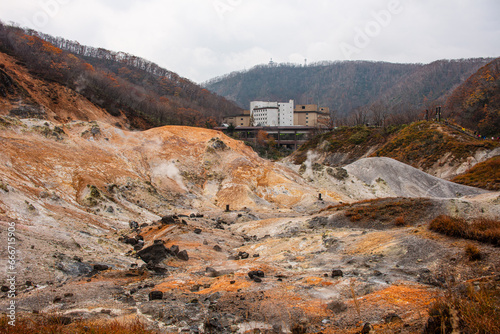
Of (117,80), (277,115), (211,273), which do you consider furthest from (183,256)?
(277,115)

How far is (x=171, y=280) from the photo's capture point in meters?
10.5

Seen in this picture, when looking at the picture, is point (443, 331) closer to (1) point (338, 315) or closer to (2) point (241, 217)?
(1) point (338, 315)

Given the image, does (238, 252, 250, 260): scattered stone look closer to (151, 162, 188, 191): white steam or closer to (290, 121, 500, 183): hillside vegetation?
(151, 162, 188, 191): white steam

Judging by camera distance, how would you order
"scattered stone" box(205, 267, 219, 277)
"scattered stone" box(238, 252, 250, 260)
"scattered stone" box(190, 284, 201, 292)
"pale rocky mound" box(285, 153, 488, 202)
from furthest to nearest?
"pale rocky mound" box(285, 153, 488, 202), "scattered stone" box(238, 252, 250, 260), "scattered stone" box(205, 267, 219, 277), "scattered stone" box(190, 284, 201, 292)

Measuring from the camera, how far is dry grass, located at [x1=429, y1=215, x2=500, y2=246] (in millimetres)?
9711

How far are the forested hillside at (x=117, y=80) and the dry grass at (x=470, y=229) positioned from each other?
51831mm

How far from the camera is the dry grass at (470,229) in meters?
9.71

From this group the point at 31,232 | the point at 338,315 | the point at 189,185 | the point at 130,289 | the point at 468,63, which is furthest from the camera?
the point at 468,63

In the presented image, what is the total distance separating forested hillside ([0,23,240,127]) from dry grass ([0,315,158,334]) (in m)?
49.5

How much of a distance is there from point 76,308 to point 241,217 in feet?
60.7

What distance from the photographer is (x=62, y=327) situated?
19.3 feet

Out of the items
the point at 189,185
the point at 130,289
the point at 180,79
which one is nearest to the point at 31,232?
the point at 130,289

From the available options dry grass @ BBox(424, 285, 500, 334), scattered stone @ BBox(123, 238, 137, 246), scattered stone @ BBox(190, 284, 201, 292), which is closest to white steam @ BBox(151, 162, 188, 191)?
scattered stone @ BBox(123, 238, 137, 246)

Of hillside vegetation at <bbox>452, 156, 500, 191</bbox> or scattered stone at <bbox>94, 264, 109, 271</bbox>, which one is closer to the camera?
scattered stone at <bbox>94, 264, 109, 271</bbox>
